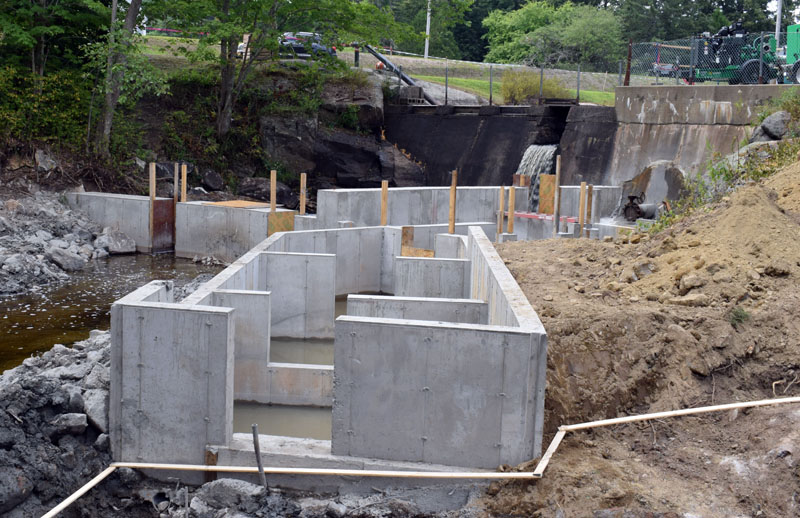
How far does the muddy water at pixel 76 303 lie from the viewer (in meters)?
14.1

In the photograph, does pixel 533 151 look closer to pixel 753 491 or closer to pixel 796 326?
pixel 796 326

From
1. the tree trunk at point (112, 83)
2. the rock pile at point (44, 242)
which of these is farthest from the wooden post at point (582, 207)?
the tree trunk at point (112, 83)

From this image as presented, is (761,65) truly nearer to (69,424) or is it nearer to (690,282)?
(690,282)

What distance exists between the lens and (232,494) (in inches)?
313

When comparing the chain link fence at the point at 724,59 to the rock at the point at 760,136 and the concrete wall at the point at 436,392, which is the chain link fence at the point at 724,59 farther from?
the concrete wall at the point at 436,392

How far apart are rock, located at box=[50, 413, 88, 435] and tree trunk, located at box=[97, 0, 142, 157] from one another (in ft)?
58.7

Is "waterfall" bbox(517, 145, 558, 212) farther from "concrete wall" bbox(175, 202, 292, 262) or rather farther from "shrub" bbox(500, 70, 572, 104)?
"concrete wall" bbox(175, 202, 292, 262)

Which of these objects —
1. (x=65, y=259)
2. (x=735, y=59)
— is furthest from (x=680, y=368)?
(x=735, y=59)

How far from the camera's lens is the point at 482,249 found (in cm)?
1280

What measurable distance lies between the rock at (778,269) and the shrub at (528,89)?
786 inches

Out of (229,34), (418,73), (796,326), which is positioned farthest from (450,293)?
(418,73)

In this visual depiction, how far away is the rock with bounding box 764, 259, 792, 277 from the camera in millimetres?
10211

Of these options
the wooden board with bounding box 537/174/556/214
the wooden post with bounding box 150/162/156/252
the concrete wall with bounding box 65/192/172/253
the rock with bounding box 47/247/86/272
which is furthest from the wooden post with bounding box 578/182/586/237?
the rock with bounding box 47/247/86/272

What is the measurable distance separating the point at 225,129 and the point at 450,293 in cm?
1815
